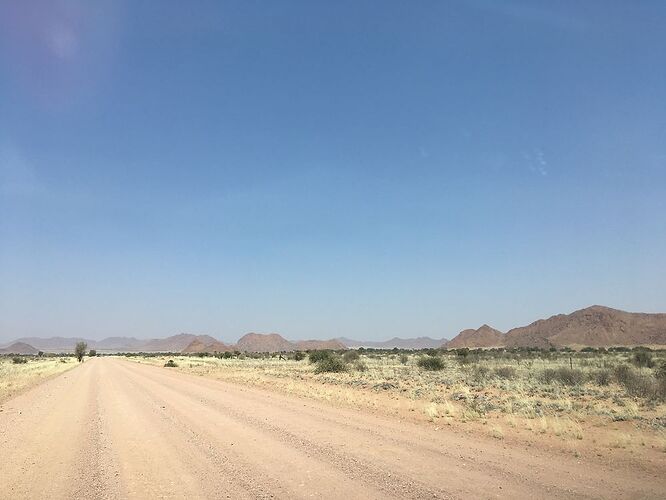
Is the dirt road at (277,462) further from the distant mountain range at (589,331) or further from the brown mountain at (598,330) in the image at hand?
the brown mountain at (598,330)

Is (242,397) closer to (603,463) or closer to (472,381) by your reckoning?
(472,381)

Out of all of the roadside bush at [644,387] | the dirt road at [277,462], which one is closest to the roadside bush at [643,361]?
the roadside bush at [644,387]

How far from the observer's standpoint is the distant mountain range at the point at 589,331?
142125 millimetres

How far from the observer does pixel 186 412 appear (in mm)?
18109

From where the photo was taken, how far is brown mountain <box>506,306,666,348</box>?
466ft

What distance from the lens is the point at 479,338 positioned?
182750 millimetres

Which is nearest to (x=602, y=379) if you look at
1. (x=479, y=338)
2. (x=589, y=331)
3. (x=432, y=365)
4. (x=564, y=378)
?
(x=564, y=378)

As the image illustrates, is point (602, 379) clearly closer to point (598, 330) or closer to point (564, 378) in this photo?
point (564, 378)

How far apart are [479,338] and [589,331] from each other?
41.3 m

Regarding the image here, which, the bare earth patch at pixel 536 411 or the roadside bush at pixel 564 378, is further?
the roadside bush at pixel 564 378

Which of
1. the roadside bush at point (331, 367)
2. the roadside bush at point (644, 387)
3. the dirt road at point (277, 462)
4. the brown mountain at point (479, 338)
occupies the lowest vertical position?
the dirt road at point (277, 462)

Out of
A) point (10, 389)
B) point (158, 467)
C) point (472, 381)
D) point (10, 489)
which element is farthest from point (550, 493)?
point (10, 389)

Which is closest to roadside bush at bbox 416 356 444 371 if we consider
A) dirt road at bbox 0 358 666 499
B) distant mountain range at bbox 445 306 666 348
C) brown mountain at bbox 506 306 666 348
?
dirt road at bbox 0 358 666 499

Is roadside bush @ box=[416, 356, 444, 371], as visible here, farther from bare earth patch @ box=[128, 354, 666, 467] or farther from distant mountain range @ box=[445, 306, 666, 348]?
distant mountain range @ box=[445, 306, 666, 348]
